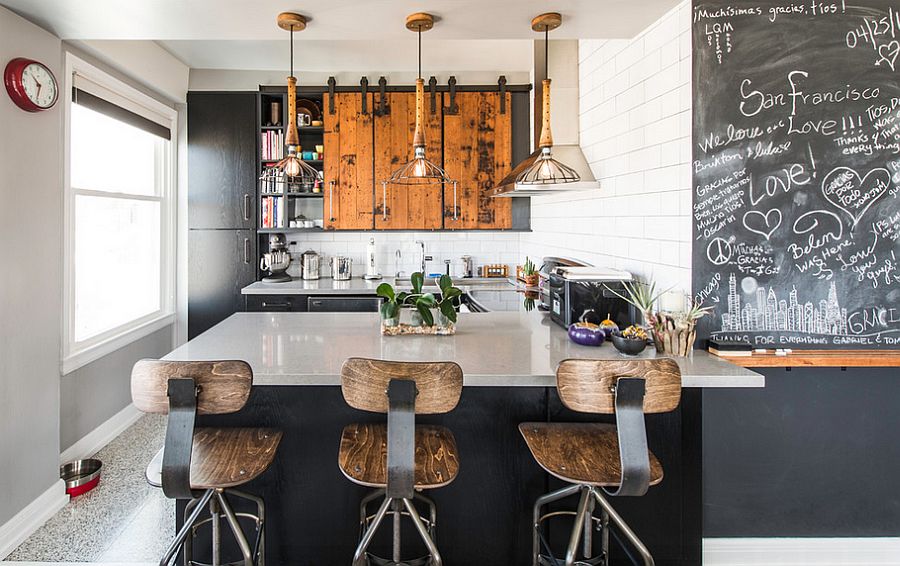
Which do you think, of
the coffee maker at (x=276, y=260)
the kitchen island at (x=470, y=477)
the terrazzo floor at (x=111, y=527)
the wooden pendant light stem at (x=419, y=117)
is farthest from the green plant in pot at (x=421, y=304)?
the coffee maker at (x=276, y=260)

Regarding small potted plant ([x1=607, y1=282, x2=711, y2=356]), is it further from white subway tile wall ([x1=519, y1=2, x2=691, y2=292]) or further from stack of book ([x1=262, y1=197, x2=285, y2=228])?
stack of book ([x1=262, y1=197, x2=285, y2=228])

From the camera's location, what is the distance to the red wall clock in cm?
265

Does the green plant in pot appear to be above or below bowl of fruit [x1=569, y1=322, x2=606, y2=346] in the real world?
above

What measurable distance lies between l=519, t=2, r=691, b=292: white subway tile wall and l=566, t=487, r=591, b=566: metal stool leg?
41.1 inches

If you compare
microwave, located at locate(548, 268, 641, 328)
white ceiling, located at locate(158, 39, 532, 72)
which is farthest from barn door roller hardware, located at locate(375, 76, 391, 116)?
microwave, located at locate(548, 268, 641, 328)

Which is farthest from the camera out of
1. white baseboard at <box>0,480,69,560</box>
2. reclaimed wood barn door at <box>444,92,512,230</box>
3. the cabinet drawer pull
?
reclaimed wood barn door at <box>444,92,512,230</box>

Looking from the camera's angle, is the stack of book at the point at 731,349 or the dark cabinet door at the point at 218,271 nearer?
the stack of book at the point at 731,349

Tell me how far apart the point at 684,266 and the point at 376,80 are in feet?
12.1

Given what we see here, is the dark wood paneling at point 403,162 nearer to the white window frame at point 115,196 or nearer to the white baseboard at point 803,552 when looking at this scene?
the white window frame at point 115,196

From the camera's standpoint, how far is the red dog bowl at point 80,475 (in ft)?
10.3

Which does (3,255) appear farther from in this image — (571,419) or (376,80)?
(376,80)

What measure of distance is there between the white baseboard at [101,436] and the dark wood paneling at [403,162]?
2.47 meters

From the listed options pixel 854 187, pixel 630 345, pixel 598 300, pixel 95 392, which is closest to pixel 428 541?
pixel 630 345

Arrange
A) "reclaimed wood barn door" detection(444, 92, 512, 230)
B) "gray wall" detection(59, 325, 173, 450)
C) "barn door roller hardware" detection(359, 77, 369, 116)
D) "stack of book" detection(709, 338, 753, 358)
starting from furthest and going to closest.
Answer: "reclaimed wood barn door" detection(444, 92, 512, 230), "barn door roller hardware" detection(359, 77, 369, 116), "gray wall" detection(59, 325, 173, 450), "stack of book" detection(709, 338, 753, 358)
